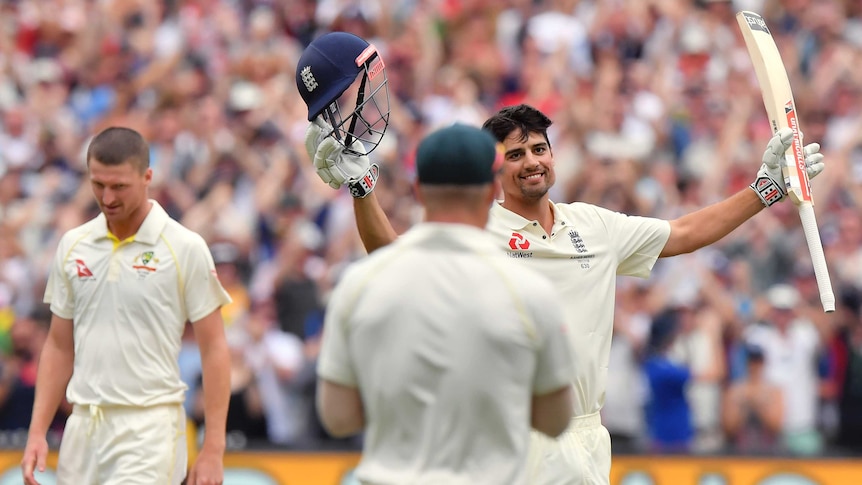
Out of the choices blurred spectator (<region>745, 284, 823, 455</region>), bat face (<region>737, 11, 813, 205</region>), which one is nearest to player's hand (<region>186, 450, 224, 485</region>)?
bat face (<region>737, 11, 813, 205</region>)

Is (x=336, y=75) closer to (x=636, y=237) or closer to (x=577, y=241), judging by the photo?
(x=577, y=241)

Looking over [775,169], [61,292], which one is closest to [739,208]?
[775,169]

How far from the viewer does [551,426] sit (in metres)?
4.50

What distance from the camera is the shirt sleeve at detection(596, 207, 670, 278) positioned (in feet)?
21.8

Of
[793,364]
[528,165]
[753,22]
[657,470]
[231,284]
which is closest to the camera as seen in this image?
[528,165]

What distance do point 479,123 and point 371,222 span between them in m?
7.70

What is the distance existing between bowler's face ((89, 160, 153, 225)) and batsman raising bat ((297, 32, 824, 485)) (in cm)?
107

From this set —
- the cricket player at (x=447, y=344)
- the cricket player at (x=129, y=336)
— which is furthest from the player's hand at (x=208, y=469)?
A: the cricket player at (x=447, y=344)

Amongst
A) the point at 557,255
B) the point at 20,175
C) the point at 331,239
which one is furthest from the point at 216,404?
the point at 20,175

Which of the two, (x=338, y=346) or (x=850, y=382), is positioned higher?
(x=338, y=346)

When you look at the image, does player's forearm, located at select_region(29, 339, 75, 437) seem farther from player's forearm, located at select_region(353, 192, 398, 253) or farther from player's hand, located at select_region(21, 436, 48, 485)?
player's forearm, located at select_region(353, 192, 398, 253)

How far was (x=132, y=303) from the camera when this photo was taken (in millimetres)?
6746

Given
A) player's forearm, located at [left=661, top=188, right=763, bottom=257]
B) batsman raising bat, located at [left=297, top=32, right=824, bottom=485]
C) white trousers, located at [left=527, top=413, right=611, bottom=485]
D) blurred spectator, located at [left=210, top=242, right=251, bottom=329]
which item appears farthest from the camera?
blurred spectator, located at [left=210, top=242, right=251, bottom=329]

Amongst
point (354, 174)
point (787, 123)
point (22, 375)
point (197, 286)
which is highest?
point (787, 123)
